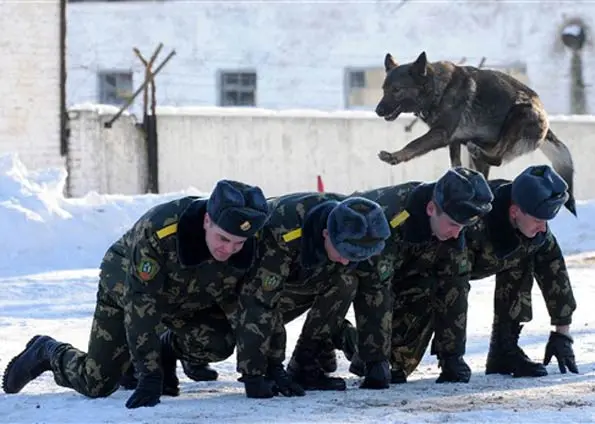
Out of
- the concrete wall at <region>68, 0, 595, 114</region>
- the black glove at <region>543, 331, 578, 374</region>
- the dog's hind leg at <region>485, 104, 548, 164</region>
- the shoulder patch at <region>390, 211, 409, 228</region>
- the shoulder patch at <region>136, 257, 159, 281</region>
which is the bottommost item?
the black glove at <region>543, 331, 578, 374</region>

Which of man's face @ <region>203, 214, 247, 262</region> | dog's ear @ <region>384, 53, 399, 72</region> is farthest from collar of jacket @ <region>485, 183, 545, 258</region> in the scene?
dog's ear @ <region>384, 53, 399, 72</region>

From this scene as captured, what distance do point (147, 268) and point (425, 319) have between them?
5.82 feet

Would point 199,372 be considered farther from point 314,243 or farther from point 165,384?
point 314,243

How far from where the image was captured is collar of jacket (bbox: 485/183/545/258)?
24.4 ft

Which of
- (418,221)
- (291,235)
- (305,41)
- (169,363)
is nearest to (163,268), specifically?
(291,235)

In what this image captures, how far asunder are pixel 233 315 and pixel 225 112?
17256 mm

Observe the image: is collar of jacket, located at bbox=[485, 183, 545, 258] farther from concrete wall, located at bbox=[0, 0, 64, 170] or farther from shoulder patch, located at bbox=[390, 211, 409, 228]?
concrete wall, located at bbox=[0, 0, 64, 170]

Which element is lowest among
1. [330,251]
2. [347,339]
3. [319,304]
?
[347,339]

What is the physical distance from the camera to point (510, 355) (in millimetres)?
7836

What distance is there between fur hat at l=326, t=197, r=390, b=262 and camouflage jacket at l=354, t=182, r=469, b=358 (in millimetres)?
432

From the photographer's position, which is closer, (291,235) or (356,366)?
(291,235)

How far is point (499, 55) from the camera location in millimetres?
29562

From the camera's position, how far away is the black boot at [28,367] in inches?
288

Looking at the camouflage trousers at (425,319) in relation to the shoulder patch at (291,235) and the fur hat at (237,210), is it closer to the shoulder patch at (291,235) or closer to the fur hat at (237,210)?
the shoulder patch at (291,235)
